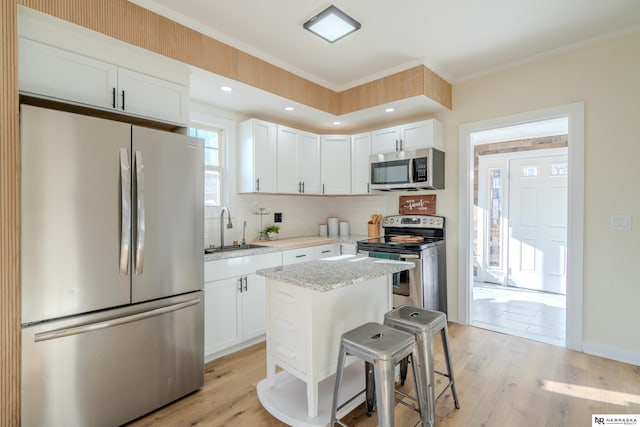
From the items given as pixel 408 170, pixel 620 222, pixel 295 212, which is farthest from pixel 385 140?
pixel 620 222

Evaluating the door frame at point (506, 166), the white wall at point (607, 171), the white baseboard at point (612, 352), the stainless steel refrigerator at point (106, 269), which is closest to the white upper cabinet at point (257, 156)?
the stainless steel refrigerator at point (106, 269)

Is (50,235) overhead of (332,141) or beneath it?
beneath

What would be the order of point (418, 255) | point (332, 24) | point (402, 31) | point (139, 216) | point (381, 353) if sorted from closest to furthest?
point (381, 353) < point (139, 216) < point (332, 24) < point (402, 31) < point (418, 255)

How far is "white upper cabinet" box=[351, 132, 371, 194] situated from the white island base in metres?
2.22

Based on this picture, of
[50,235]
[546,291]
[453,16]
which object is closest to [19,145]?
[50,235]

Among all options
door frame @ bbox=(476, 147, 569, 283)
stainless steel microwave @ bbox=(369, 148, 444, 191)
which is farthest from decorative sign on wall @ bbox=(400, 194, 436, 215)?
door frame @ bbox=(476, 147, 569, 283)

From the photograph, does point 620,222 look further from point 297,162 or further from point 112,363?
point 112,363

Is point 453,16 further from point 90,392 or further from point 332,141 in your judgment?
point 90,392

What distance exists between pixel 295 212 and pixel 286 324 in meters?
2.31

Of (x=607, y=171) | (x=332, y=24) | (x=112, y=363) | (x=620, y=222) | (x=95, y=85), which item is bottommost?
(x=112, y=363)

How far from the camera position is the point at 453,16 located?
7.86 feet

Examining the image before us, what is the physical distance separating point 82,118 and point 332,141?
111 inches

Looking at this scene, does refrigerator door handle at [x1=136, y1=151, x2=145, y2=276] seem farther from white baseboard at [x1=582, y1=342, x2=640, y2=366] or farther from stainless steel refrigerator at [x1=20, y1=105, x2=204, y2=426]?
white baseboard at [x1=582, y1=342, x2=640, y2=366]

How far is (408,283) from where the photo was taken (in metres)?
3.21
